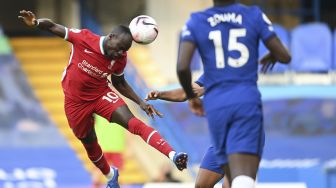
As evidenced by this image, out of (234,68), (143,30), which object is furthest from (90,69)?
(234,68)

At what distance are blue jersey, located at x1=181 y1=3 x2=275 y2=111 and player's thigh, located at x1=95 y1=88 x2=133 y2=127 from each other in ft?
8.81

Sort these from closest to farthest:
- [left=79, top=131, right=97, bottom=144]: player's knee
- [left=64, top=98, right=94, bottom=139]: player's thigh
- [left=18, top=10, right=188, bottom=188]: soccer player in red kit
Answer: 1. [left=18, top=10, right=188, bottom=188]: soccer player in red kit
2. [left=64, top=98, right=94, bottom=139]: player's thigh
3. [left=79, top=131, right=97, bottom=144]: player's knee

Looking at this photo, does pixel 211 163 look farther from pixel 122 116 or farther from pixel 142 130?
pixel 122 116

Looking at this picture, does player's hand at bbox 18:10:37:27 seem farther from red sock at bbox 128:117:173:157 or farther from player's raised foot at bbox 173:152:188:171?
player's raised foot at bbox 173:152:188:171

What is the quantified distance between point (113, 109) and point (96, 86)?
290 millimetres

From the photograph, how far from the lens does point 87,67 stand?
11.3 meters

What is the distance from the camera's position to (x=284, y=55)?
29.1ft

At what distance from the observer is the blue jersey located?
877cm

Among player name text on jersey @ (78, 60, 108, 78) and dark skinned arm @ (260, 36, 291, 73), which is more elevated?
dark skinned arm @ (260, 36, 291, 73)

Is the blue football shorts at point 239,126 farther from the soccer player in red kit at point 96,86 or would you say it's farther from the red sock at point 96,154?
the red sock at point 96,154

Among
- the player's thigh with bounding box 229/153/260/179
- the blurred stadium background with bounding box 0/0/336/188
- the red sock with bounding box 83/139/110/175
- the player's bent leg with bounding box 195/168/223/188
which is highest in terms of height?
the player's thigh with bounding box 229/153/260/179

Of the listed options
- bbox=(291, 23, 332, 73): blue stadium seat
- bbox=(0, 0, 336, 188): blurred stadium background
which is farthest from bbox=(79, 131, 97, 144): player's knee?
bbox=(291, 23, 332, 73): blue stadium seat

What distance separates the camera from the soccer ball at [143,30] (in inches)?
424

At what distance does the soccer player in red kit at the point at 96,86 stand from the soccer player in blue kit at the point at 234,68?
2306mm
